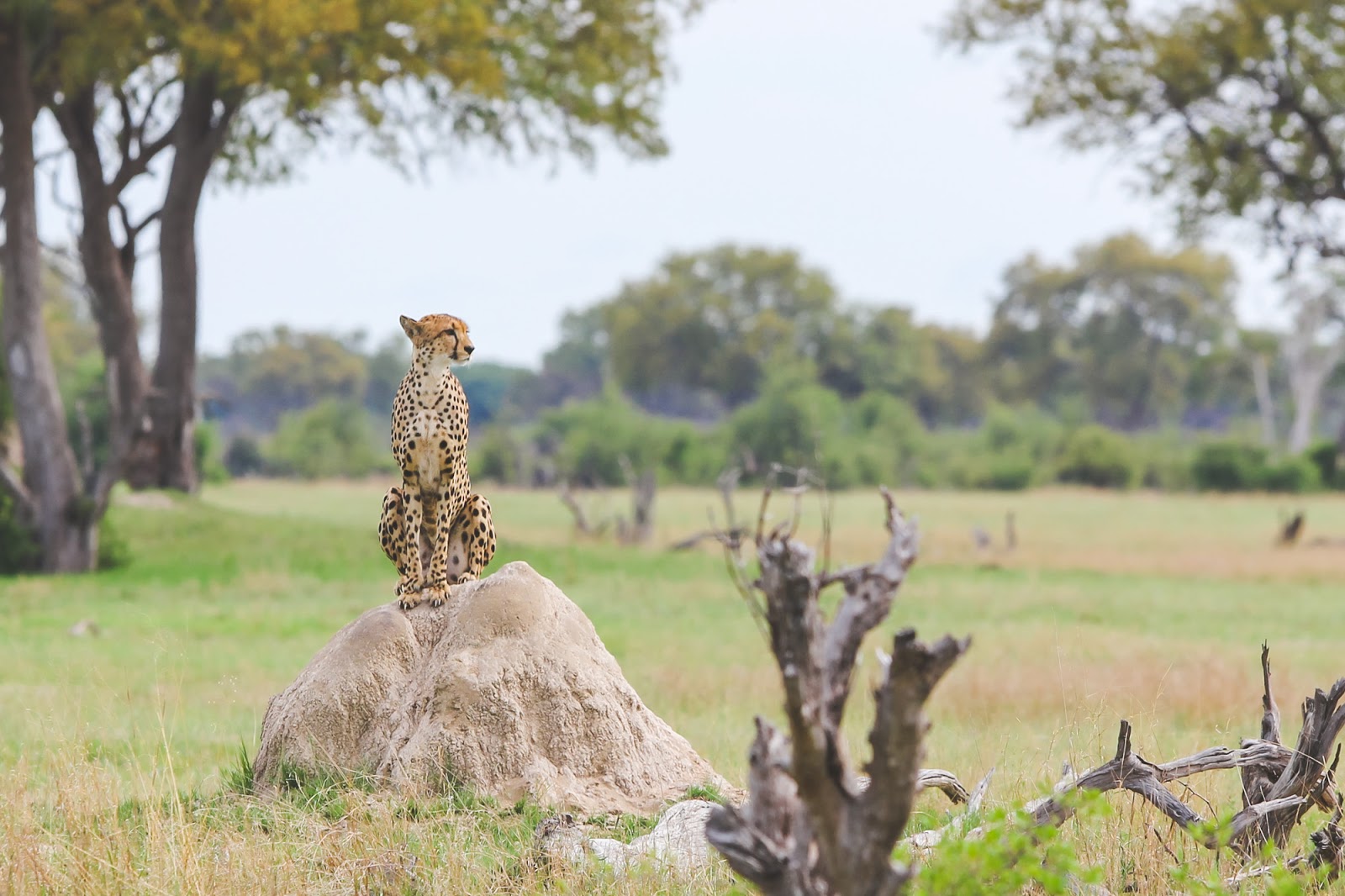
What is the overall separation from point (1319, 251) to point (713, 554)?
13080 millimetres

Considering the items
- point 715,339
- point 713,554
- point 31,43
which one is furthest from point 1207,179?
point 715,339

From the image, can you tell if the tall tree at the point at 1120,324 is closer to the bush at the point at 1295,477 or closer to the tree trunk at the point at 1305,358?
the tree trunk at the point at 1305,358

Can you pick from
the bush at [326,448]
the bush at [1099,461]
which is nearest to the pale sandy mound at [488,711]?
the bush at [1099,461]

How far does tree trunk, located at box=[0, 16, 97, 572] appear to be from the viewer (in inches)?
729

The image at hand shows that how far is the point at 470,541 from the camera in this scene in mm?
6754

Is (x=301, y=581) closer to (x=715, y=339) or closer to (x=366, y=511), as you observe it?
(x=366, y=511)

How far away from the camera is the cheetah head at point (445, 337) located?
6.09m

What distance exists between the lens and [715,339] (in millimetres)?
76375

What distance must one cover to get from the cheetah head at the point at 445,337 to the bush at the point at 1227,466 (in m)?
46.5

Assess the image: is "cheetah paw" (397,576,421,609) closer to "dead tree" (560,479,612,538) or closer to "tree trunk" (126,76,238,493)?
"tree trunk" (126,76,238,493)

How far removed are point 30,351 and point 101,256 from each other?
553 centimetres

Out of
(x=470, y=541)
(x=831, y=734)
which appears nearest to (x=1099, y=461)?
(x=470, y=541)

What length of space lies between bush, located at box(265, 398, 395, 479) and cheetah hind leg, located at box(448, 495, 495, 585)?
53004mm

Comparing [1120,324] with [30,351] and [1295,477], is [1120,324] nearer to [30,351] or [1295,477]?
[1295,477]
